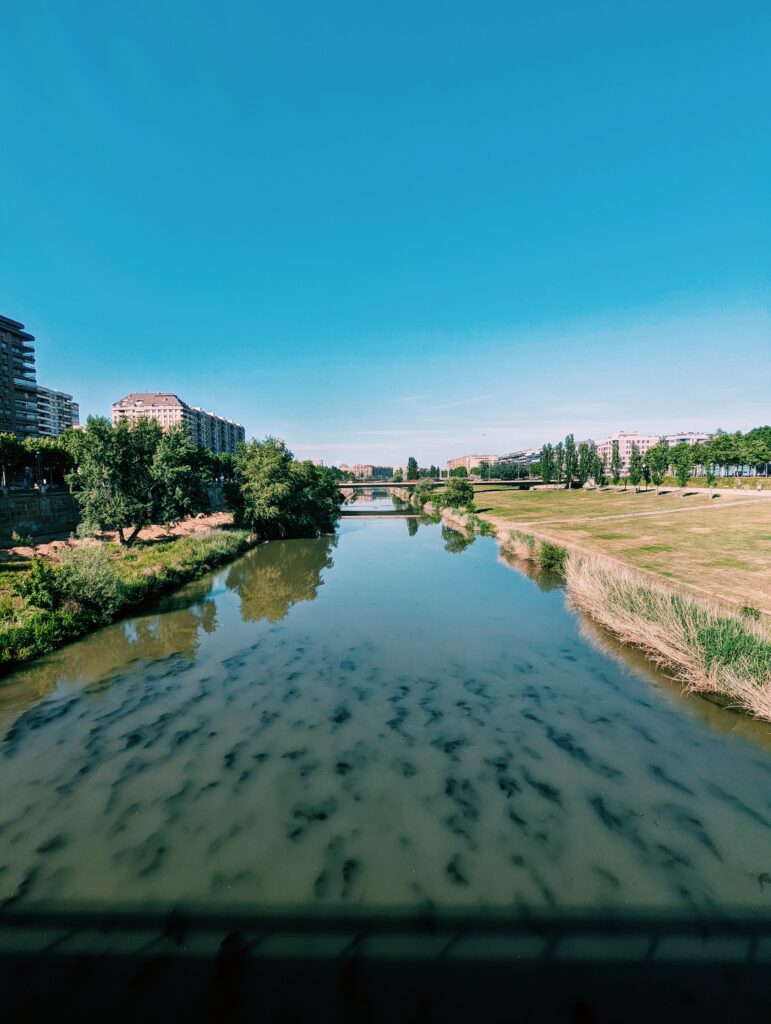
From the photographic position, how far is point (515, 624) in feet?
72.5

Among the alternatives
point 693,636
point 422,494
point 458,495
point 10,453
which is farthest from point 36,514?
point 422,494

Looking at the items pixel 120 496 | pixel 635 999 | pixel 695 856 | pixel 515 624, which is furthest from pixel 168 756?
pixel 120 496

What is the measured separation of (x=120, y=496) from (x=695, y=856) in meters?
42.4

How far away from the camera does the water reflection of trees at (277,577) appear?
2647 cm

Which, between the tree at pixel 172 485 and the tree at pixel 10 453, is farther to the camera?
the tree at pixel 10 453

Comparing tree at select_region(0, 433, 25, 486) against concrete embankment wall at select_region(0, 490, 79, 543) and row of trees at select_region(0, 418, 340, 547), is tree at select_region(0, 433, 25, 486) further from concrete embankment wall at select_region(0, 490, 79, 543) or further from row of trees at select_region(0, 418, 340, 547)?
concrete embankment wall at select_region(0, 490, 79, 543)

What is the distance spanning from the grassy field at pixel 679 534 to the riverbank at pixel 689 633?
3733 millimetres

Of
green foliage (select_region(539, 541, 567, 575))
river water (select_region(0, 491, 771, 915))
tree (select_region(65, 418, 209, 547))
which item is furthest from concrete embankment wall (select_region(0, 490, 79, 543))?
green foliage (select_region(539, 541, 567, 575))

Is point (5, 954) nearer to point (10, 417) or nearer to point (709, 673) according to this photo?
point (709, 673)

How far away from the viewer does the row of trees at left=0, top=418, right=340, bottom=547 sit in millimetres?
38562

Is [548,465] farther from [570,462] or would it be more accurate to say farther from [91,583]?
[91,583]

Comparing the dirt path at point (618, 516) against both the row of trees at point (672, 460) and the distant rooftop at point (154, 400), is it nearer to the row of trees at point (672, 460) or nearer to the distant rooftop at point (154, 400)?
the row of trees at point (672, 460)

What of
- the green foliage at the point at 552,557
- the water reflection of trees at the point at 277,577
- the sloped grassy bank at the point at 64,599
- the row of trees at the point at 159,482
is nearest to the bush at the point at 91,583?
the sloped grassy bank at the point at 64,599

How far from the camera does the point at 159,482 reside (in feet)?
138
